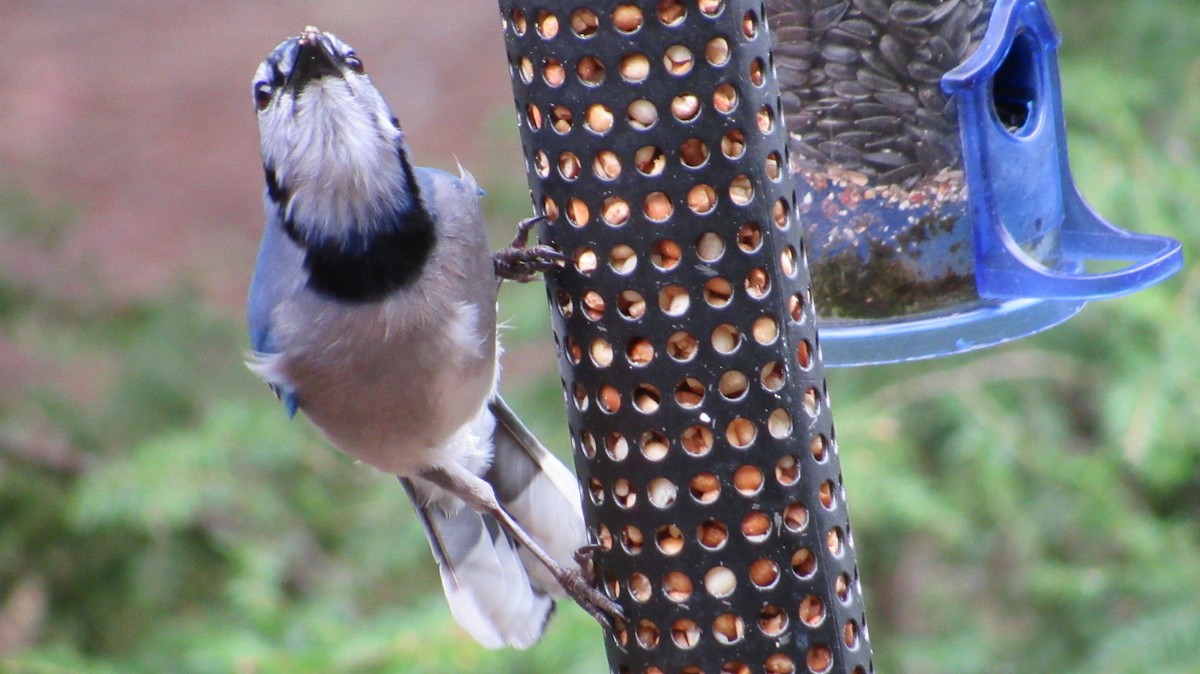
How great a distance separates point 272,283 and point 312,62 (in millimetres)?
496

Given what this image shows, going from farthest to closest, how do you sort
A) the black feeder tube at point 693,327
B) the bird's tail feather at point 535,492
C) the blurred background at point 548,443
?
the blurred background at point 548,443 → the bird's tail feather at point 535,492 → the black feeder tube at point 693,327

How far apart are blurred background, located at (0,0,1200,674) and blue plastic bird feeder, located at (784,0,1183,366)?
103cm

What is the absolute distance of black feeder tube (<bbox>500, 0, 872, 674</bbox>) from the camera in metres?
1.90

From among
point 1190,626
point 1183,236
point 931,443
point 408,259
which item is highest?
point 408,259

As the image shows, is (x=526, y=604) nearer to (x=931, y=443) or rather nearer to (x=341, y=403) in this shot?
(x=341, y=403)

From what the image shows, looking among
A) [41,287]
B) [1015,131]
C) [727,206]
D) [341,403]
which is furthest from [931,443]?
[41,287]

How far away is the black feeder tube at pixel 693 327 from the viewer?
190cm

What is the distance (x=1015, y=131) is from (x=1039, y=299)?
0.37 m

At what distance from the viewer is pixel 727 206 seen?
75.4 inches

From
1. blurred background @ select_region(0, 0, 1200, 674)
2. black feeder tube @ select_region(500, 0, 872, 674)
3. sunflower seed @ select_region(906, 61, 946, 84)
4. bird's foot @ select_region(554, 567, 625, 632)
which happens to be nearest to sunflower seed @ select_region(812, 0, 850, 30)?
sunflower seed @ select_region(906, 61, 946, 84)

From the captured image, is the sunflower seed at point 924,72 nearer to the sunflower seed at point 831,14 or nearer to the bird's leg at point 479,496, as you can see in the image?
the sunflower seed at point 831,14

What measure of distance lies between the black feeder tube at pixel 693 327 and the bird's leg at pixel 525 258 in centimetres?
2

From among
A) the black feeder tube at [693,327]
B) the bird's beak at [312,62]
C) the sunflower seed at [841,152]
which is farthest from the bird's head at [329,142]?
the sunflower seed at [841,152]

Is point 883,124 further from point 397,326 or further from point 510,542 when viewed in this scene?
point 510,542
